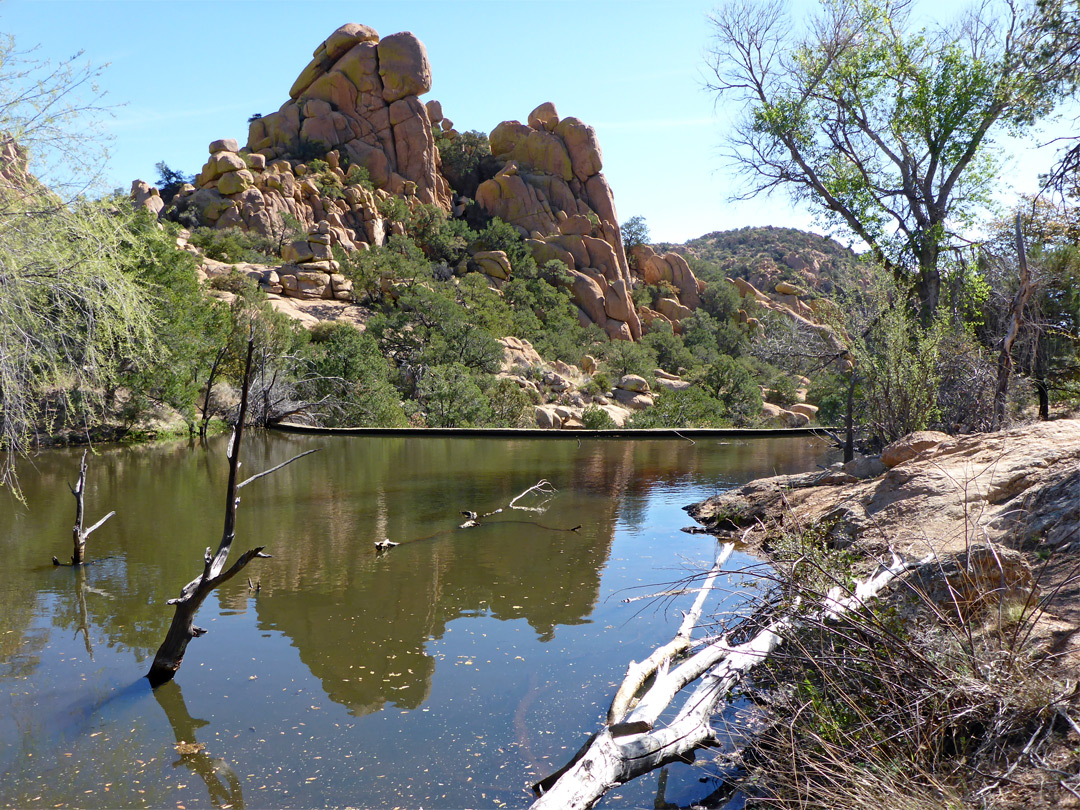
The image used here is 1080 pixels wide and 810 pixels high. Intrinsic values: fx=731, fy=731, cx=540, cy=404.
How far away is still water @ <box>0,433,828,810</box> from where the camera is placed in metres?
4.29

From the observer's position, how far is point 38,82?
23.7 ft

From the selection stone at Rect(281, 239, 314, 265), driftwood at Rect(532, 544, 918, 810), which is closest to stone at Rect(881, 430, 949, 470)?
driftwood at Rect(532, 544, 918, 810)

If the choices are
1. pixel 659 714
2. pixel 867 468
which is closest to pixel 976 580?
pixel 659 714

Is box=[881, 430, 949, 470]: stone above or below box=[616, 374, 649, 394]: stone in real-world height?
below

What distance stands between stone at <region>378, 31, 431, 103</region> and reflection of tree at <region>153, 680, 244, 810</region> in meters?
57.0

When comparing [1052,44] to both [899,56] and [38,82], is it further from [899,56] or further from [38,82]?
[38,82]

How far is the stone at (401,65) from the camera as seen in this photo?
5481 centimetres

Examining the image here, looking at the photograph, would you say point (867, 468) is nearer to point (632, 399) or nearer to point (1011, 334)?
point (1011, 334)

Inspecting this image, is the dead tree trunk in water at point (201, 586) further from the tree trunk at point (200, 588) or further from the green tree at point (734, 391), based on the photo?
the green tree at point (734, 391)

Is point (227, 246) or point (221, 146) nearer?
point (227, 246)

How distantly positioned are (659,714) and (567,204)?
57560mm

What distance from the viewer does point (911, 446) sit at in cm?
930

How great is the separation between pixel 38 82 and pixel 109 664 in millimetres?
5635

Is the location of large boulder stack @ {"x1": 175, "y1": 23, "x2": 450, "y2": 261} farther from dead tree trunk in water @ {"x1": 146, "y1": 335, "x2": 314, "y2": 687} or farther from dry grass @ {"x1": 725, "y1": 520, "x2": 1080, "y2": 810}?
dry grass @ {"x1": 725, "y1": 520, "x2": 1080, "y2": 810}
